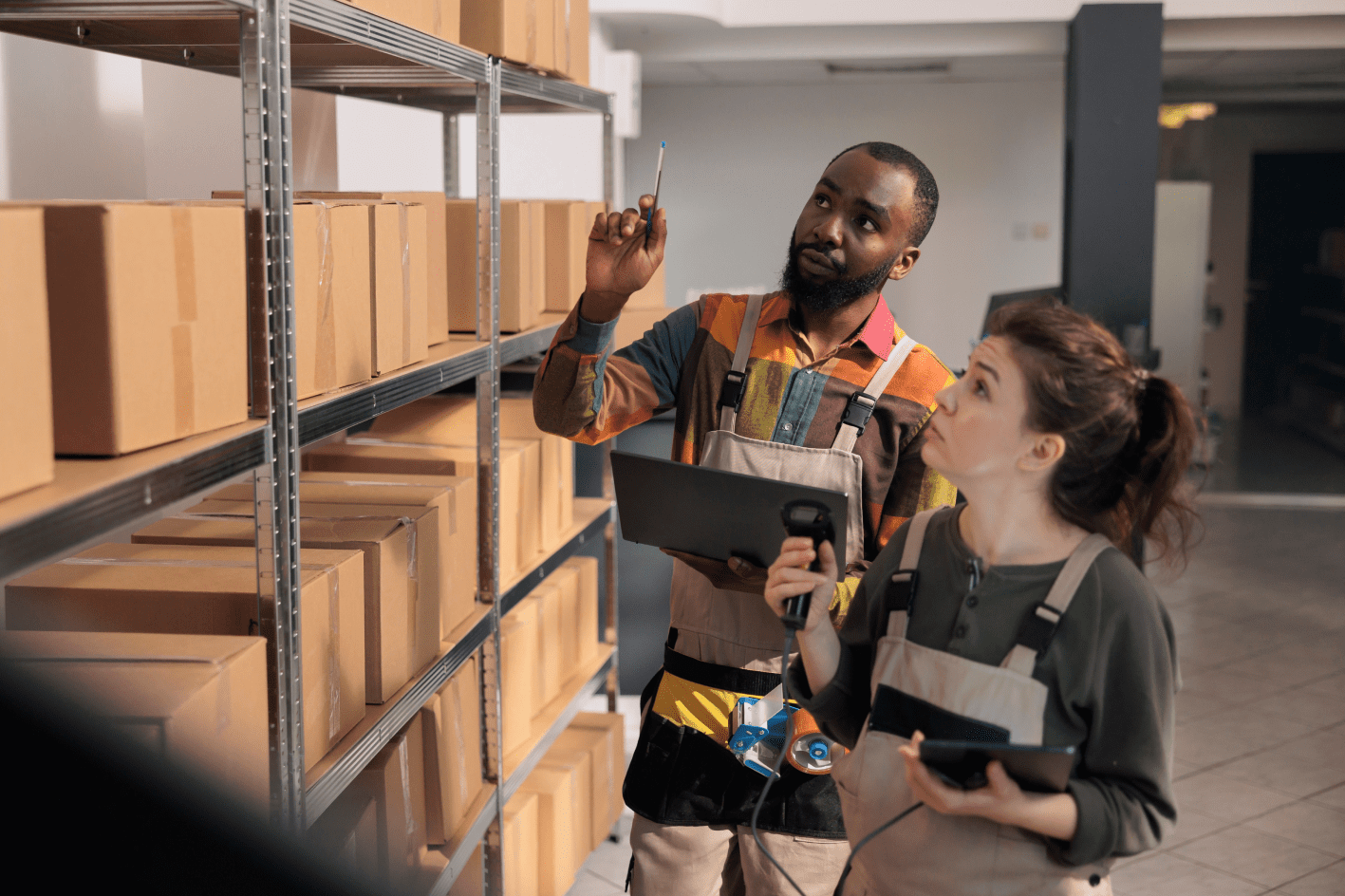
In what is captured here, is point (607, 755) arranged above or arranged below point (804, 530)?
below

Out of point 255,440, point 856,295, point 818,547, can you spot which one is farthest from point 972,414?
point 255,440

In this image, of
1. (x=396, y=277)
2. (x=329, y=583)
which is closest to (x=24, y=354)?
(x=329, y=583)

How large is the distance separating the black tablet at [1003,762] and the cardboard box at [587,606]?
2028 mm

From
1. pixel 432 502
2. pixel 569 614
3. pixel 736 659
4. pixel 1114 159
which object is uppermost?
pixel 1114 159

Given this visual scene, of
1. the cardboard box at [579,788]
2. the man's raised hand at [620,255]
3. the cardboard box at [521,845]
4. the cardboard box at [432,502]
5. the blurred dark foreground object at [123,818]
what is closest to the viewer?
the blurred dark foreground object at [123,818]

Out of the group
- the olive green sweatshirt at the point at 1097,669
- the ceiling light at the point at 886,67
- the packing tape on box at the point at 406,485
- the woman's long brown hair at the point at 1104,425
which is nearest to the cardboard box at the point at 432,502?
the packing tape on box at the point at 406,485

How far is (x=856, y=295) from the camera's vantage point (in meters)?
1.90

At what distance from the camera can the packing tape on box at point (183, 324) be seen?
1.29 metres

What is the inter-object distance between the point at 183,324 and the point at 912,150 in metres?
8.79

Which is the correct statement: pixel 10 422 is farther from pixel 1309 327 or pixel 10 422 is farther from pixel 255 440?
pixel 1309 327

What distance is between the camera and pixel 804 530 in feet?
4.64

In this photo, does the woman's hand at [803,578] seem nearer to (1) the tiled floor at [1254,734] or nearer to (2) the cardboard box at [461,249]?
(2) the cardboard box at [461,249]

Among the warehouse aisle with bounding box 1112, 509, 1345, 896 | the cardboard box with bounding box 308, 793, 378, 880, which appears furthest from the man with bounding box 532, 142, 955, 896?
the warehouse aisle with bounding box 1112, 509, 1345, 896

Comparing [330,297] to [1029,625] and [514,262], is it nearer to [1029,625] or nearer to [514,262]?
[514,262]
